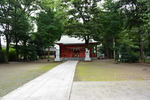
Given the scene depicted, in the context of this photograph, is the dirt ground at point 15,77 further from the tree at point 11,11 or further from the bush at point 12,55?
the bush at point 12,55

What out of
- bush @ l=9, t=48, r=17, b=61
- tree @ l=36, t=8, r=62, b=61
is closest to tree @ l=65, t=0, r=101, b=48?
tree @ l=36, t=8, r=62, b=61

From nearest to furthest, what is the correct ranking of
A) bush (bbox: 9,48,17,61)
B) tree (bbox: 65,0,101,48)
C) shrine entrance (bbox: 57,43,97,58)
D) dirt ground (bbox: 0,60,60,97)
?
1. dirt ground (bbox: 0,60,60,97)
2. tree (bbox: 65,0,101,48)
3. shrine entrance (bbox: 57,43,97,58)
4. bush (bbox: 9,48,17,61)

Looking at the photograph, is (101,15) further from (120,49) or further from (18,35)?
(18,35)

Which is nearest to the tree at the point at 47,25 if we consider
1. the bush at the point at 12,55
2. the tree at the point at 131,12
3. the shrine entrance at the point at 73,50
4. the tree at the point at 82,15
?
the tree at the point at 82,15

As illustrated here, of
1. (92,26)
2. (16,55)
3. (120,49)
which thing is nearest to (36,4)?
(92,26)

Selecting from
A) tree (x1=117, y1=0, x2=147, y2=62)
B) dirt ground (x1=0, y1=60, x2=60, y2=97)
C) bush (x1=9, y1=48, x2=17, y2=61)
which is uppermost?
Result: tree (x1=117, y1=0, x2=147, y2=62)

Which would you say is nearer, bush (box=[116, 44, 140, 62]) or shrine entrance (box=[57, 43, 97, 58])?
bush (box=[116, 44, 140, 62])

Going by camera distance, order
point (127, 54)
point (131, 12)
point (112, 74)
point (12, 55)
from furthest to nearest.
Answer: point (12, 55), point (127, 54), point (131, 12), point (112, 74)

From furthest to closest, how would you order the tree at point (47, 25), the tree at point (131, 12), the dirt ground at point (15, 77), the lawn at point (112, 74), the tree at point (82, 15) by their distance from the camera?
the tree at point (47, 25), the tree at point (82, 15), the tree at point (131, 12), the lawn at point (112, 74), the dirt ground at point (15, 77)

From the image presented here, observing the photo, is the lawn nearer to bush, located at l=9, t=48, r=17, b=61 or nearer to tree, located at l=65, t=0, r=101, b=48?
tree, located at l=65, t=0, r=101, b=48

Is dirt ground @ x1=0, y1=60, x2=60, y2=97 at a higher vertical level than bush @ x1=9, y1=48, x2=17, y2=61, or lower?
lower

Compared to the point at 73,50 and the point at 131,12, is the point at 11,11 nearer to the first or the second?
the point at 73,50

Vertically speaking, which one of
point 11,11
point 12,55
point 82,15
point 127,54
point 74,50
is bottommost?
point 12,55

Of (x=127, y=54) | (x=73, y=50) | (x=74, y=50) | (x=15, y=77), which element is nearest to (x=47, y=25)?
(x=73, y=50)
